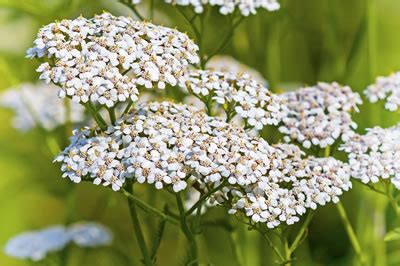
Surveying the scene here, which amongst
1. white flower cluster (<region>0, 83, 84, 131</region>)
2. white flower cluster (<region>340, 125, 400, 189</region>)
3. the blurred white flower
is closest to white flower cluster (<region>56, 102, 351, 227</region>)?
white flower cluster (<region>340, 125, 400, 189</region>)

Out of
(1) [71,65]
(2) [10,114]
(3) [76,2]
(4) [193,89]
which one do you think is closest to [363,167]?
(4) [193,89]

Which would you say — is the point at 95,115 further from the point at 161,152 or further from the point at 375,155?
the point at 375,155

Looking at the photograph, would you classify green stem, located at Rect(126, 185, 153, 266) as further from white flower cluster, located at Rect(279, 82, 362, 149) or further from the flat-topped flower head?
white flower cluster, located at Rect(279, 82, 362, 149)

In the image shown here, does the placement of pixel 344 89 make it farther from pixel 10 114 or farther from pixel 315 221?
pixel 10 114

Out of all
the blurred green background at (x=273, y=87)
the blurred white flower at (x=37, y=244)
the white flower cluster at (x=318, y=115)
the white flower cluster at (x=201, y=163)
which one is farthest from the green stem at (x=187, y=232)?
the blurred white flower at (x=37, y=244)

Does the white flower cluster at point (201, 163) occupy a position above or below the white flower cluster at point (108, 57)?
below

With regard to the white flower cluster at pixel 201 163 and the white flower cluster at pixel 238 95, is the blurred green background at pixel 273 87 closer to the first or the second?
the white flower cluster at pixel 238 95

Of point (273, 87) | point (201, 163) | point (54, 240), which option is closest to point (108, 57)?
point (201, 163)
